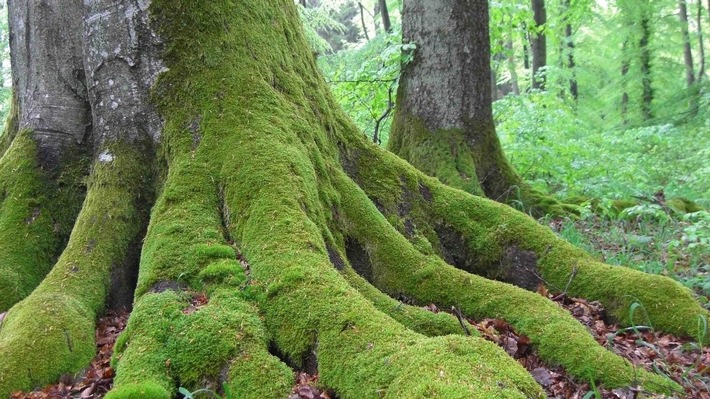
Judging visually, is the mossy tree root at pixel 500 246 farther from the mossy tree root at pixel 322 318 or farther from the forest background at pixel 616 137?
the mossy tree root at pixel 322 318

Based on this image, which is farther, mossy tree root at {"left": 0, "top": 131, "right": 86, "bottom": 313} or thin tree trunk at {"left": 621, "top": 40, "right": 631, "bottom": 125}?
thin tree trunk at {"left": 621, "top": 40, "right": 631, "bottom": 125}

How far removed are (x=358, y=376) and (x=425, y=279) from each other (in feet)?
5.90

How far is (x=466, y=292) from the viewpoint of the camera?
171 inches

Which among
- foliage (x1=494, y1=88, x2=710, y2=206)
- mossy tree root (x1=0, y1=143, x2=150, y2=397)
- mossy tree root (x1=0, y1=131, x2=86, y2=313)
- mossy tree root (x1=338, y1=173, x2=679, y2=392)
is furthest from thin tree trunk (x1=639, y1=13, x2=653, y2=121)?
mossy tree root (x1=0, y1=131, x2=86, y2=313)

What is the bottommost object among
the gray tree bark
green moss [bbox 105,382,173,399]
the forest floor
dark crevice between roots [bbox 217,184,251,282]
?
the forest floor

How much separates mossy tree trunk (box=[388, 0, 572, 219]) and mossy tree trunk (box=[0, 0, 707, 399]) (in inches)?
73.6

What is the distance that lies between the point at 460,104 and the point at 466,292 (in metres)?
3.66

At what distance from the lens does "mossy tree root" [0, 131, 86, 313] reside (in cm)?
434

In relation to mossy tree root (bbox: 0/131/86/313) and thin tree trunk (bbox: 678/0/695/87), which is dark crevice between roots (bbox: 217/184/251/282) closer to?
mossy tree root (bbox: 0/131/86/313)

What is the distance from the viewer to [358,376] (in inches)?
106

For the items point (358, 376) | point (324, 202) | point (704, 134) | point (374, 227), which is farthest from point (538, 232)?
point (704, 134)

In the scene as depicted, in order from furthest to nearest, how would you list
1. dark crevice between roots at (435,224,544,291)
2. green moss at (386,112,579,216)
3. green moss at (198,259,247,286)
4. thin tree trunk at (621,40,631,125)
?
thin tree trunk at (621,40,631,125) → green moss at (386,112,579,216) → dark crevice between roots at (435,224,544,291) → green moss at (198,259,247,286)

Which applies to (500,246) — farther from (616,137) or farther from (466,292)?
(616,137)

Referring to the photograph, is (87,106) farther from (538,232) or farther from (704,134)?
(704,134)
